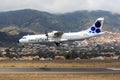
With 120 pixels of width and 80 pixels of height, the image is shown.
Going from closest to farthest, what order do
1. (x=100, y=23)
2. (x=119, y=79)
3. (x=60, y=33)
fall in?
(x=119, y=79) → (x=60, y=33) → (x=100, y=23)

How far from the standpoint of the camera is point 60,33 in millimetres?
115750

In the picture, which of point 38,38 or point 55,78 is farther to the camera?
point 38,38

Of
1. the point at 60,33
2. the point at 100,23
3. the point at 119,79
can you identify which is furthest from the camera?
the point at 100,23

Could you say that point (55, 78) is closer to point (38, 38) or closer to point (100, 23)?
point (38, 38)

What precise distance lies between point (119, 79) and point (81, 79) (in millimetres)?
5151

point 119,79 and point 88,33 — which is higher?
point 88,33

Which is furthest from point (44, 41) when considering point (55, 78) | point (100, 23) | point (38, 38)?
point (55, 78)

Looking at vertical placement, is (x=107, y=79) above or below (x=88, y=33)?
below

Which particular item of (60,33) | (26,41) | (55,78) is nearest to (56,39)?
(60,33)

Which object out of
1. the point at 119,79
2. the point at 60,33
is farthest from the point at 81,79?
the point at 60,33

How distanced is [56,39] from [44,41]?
4.07m

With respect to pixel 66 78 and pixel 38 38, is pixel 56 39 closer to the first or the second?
pixel 38 38

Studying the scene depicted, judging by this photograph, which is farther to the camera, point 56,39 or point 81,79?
point 56,39

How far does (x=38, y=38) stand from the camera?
385ft
